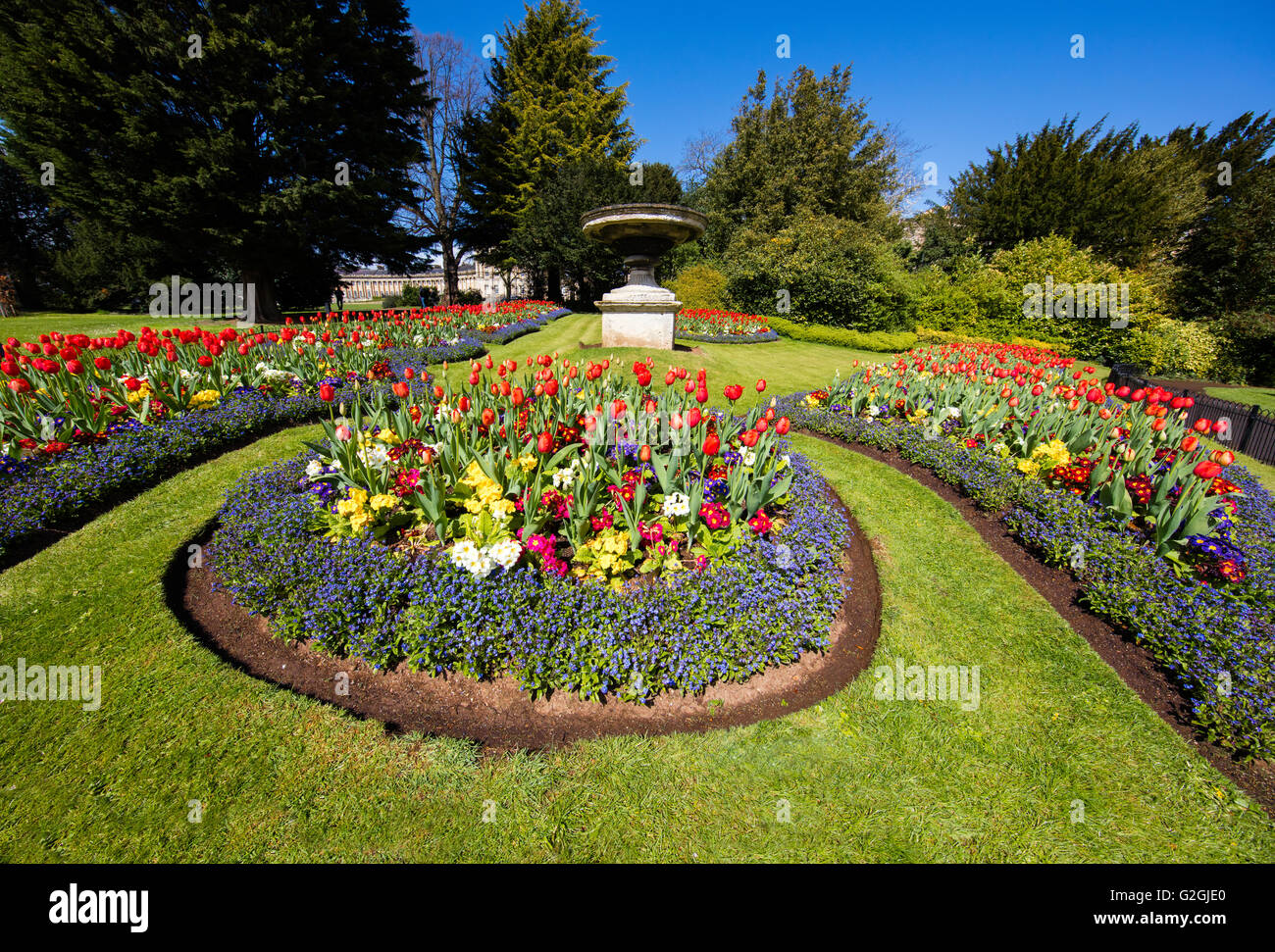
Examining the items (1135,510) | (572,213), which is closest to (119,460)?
(1135,510)

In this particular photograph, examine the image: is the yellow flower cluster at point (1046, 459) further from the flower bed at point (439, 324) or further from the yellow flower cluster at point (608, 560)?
the flower bed at point (439, 324)

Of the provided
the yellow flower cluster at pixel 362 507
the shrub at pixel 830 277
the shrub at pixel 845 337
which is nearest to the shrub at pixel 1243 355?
the shrub at pixel 830 277

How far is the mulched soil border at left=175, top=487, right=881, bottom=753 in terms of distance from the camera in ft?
10.4

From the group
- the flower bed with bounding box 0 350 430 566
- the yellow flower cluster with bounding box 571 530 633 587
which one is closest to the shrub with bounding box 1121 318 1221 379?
the yellow flower cluster with bounding box 571 530 633 587

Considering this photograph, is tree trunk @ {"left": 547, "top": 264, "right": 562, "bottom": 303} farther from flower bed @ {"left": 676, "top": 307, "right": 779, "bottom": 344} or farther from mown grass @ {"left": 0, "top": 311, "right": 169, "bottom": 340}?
mown grass @ {"left": 0, "top": 311, "right": 169, "bottom": 340}

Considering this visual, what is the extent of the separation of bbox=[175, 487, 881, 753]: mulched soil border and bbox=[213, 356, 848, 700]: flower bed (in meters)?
0.14

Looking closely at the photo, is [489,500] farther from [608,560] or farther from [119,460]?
[119,460]

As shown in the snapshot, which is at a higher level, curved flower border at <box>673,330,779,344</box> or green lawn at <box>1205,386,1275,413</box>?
curved flower border at <box>673,330,779,344</box>

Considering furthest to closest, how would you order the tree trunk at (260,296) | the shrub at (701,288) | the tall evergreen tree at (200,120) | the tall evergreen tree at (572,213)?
1. the tall evergreen tree at (572,213)
2. the shrub at (701,288)
3. the tree trunk at (260,296)
4. the tall evergreen tree at (200,120)

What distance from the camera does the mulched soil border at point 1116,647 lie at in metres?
3.09

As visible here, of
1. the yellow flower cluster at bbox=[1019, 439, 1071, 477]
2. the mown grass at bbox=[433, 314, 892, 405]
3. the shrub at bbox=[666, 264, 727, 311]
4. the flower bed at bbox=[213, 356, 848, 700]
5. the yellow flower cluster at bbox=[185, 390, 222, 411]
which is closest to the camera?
the flower bed at bbox=[213, 356, 848, 700]

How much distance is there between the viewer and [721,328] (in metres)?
19.5

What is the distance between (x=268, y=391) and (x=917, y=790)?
363 inches

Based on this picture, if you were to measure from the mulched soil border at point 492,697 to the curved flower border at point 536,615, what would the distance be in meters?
0.10
